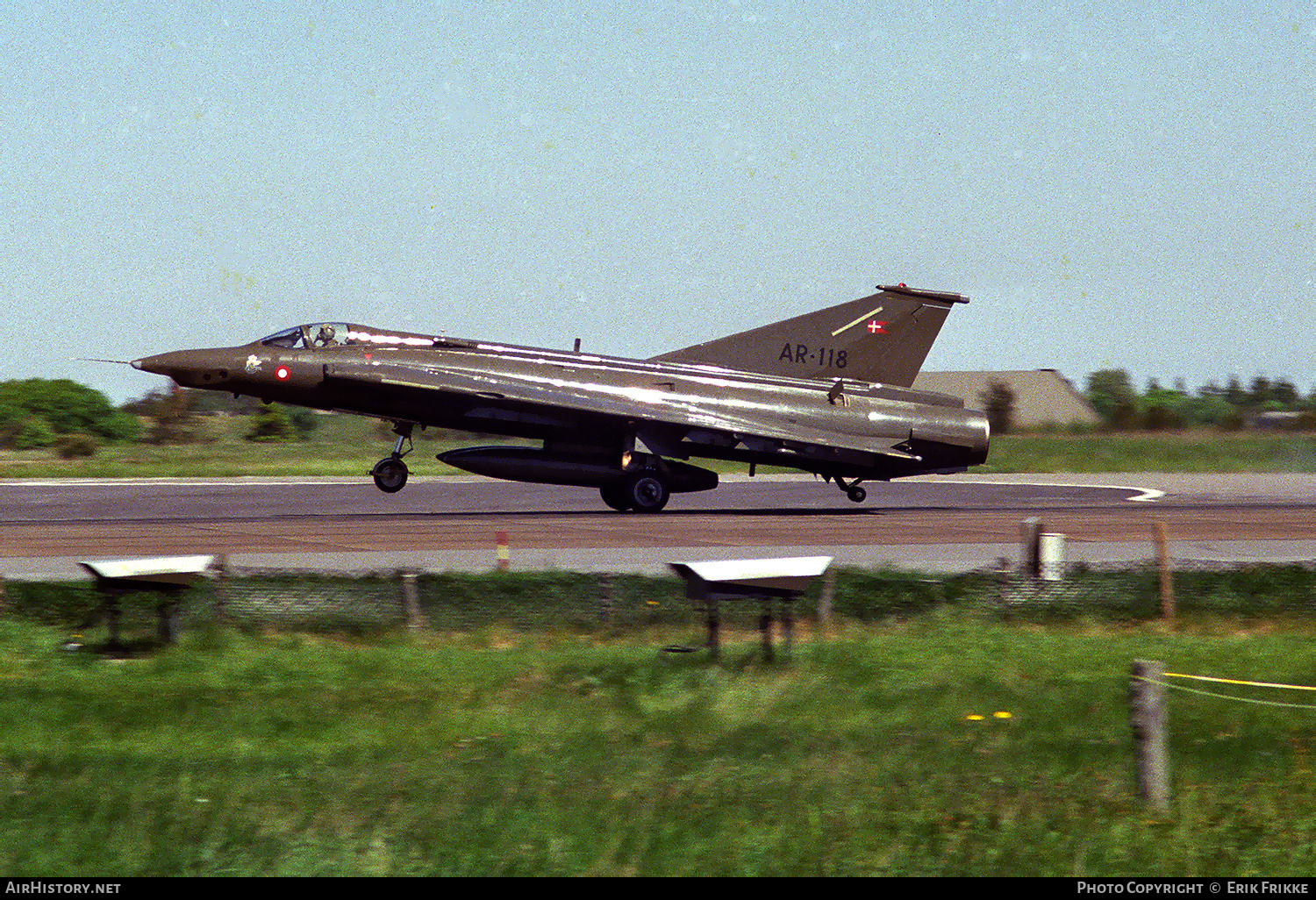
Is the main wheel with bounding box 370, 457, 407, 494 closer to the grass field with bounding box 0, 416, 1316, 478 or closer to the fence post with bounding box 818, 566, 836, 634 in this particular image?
the fence post with bounding box 818, 566, 836, 634

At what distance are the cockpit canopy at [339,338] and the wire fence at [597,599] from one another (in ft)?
34.3

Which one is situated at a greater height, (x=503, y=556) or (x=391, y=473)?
(x=391, y=473)

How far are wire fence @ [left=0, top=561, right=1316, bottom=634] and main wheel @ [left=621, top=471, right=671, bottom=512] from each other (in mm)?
10547

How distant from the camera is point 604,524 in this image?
23812mm

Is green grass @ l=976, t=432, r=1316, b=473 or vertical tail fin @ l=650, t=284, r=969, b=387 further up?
vertical tail fin @ l=650, t=284, r=969, b=387

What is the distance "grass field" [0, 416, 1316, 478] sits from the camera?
143ft

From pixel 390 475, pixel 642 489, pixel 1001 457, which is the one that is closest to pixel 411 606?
pixel 390 475

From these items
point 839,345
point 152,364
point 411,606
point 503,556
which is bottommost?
point 503,556

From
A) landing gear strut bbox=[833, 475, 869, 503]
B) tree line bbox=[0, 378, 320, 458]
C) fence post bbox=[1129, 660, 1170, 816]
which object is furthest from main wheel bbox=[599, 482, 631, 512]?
tree line bbox=[0, 378, 320, 458]

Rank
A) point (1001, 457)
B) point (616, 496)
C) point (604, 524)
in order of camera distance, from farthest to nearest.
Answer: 1. point (1001, 457)
2. point (616, 496)
3. point (604, 524)

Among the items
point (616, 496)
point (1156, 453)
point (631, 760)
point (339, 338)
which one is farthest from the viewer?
point (1156, 453)

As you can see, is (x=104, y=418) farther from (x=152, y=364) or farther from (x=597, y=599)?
(x=597, y=599)

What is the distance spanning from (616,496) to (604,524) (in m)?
2.60

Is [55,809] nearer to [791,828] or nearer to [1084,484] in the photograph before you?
[791,828]
